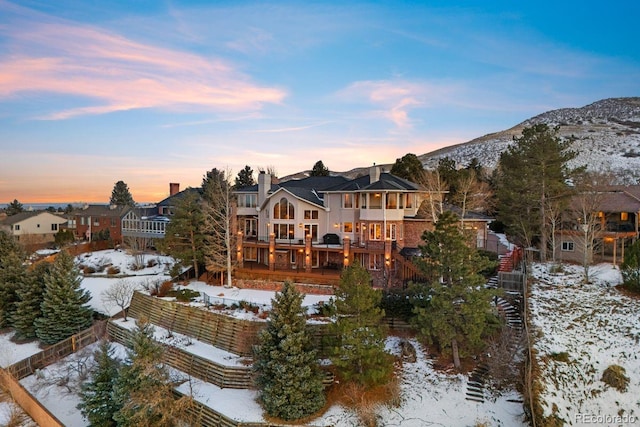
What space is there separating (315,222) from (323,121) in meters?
13.6

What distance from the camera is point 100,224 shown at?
5634cm

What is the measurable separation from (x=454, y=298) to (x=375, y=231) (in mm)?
14179

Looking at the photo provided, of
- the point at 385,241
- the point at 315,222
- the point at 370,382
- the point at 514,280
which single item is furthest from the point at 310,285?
the point at 514,280

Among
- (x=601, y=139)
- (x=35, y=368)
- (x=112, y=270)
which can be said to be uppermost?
(x=601, y=139)

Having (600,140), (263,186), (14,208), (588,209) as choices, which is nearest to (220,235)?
(263,186)

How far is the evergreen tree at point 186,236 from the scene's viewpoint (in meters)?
31.3

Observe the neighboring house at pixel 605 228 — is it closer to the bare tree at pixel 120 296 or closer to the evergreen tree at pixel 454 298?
the evergreen tree at pixel 454 298

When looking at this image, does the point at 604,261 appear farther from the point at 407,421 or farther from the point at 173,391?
the point at 173,391

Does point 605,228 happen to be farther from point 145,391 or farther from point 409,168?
point 145,391

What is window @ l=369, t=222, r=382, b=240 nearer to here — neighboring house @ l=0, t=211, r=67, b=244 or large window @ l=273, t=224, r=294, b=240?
large window @ l=273, t=224, r=294, b=240

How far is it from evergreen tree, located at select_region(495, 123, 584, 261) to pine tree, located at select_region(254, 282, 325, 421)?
777 inches

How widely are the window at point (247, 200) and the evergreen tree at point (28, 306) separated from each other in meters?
17.2

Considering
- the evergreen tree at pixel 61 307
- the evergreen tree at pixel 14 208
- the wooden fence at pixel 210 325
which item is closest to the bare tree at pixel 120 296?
the wooden fence at pixel 210 325

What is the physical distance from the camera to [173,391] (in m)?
17.7
